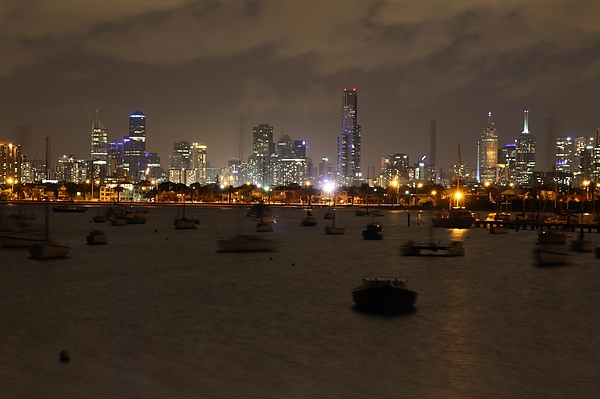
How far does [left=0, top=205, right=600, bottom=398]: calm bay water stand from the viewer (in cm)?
2573

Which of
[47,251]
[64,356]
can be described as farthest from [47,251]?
[64,356]

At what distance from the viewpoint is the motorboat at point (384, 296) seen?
38594mm

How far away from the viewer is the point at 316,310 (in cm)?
4144

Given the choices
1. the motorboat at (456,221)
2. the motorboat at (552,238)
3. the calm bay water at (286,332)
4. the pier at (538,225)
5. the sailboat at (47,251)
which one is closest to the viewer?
the calm bay water at (286,332)

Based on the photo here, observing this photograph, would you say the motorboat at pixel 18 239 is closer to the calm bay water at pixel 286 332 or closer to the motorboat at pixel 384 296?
the calm bay water at pixel 286 332

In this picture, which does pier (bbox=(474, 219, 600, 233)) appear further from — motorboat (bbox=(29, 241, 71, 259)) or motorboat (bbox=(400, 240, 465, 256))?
motorboat (bbox=(29, 241, 71, 259))

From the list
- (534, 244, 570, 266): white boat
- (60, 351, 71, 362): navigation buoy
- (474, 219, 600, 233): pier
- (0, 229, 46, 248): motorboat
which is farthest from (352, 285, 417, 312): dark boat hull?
(474, 219, 600, 233): pier

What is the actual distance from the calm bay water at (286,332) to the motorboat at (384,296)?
32.6 inches

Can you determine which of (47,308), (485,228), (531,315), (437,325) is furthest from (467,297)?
(485,228)

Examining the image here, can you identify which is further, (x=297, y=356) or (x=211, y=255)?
(x=211, y=255)

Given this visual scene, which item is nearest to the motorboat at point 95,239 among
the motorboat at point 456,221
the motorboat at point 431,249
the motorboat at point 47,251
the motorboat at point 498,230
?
the motorboat at point 47,251

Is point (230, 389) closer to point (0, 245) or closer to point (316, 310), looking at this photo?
point (316, 310)

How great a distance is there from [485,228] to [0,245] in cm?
8454

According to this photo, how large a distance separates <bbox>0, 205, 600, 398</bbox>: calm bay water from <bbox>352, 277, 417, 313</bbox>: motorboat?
83cm
